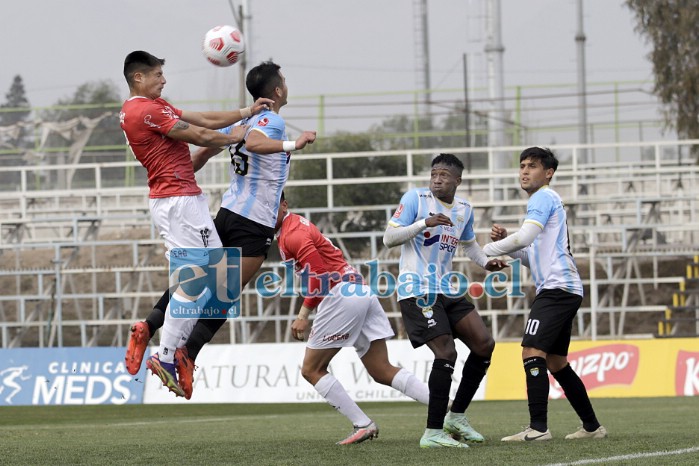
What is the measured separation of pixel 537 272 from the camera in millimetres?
8695

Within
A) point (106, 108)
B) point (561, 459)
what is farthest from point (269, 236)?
point (106, 108)

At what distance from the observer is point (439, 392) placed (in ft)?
28.0

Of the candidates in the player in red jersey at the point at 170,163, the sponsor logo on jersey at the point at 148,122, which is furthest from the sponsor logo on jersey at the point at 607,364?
the sponsor logo on jersey at the point at 148,122

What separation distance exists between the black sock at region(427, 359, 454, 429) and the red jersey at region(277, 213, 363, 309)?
3.80 ft

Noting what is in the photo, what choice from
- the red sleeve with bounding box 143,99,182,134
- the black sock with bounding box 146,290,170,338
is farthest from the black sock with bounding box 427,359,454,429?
the red sleeve with bounding box 143,99,182,134

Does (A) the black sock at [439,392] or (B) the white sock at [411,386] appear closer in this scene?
(A) the black sock at [439,392]

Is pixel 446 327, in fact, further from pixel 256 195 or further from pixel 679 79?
pixel 679 79

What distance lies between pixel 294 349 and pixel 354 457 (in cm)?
1205

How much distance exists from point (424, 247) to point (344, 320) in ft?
2.88

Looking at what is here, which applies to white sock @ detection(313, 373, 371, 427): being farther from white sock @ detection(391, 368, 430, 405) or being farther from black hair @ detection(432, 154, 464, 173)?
black hair @ detection(432, 154, 464, 173)

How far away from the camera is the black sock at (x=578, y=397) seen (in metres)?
8.83

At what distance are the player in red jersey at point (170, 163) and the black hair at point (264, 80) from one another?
20 centimetres

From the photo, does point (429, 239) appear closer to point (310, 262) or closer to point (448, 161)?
point (448, 161)

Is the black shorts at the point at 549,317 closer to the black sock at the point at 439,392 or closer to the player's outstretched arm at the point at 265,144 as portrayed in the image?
the black sock at the point at 439,392
